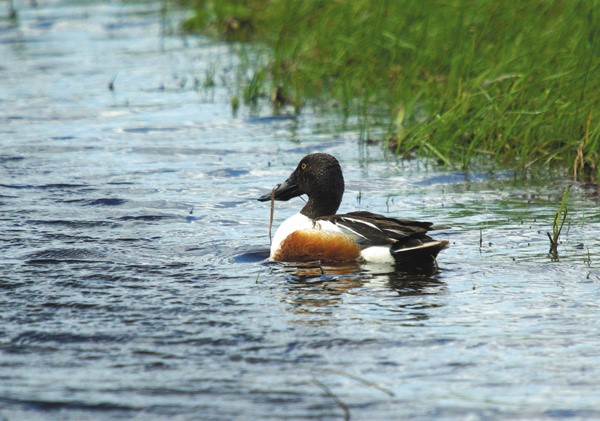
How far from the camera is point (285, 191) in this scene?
26.7 feet

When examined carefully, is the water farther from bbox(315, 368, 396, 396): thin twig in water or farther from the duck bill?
the duck bill

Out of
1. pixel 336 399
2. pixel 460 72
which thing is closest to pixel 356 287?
pixel 336 399

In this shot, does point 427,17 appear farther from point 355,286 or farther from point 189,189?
point 355,286

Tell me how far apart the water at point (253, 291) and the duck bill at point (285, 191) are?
27 cm

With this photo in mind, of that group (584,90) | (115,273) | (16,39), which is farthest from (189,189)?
(16,39)

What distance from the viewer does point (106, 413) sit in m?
4.45

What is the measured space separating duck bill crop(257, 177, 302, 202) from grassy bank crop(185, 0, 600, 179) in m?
1.95

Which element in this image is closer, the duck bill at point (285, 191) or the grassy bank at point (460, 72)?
the duck bill at point (285, 191)

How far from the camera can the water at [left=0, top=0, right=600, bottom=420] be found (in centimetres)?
465

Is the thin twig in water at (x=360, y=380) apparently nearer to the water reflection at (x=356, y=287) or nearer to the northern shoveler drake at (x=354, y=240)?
the water reflection at (x=356, y=287)

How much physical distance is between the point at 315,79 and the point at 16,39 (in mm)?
7140

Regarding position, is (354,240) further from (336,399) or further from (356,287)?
(336,399)

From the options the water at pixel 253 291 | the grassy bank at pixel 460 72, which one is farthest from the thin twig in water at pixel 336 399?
the grassy bank at pixel 460 72

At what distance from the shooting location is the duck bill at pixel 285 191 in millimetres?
8078
